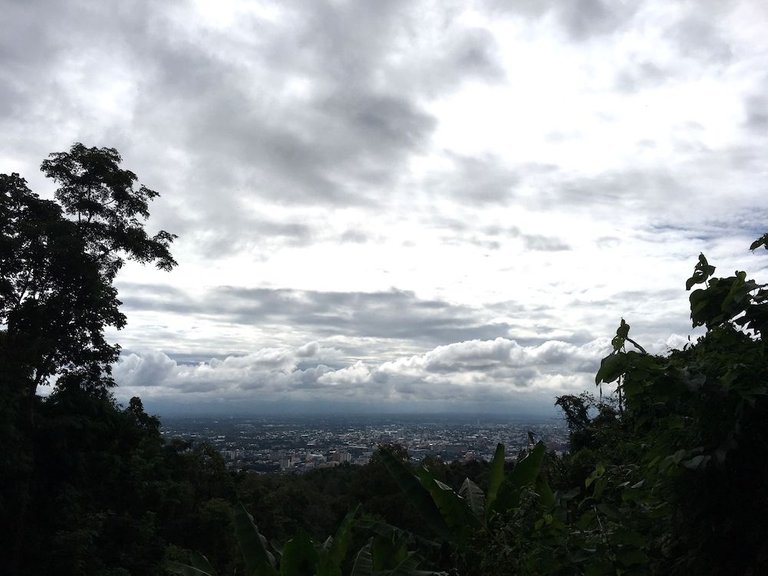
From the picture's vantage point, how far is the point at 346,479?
3731 centimetres

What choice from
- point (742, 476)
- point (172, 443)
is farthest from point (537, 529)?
point (172, 443)

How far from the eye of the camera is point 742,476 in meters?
2.05

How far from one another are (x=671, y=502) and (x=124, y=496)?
17.7m

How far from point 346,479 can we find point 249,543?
3308cm

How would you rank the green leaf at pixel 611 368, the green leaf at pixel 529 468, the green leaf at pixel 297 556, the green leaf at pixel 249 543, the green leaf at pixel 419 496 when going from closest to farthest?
the green leaf at pixel 611 368
the green leaf at pixel 297 556
the green leaf at pixel 419 496
the green leaf at pixel 529 468
the green leaf at pixel 249 543

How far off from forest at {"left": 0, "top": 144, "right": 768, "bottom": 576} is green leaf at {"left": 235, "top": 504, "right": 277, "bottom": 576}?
18 millimetres

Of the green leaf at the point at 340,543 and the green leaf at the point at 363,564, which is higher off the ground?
the green leaf at the point at 340,543

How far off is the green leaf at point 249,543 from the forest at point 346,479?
0.02m

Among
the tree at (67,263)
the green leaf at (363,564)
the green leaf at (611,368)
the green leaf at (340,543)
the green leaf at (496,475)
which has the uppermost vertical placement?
the tree at (67,263)

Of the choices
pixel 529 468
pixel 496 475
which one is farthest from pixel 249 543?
pixel 529 468

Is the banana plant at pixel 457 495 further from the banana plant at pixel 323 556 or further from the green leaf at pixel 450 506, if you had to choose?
the banana plant at pixel 323 556

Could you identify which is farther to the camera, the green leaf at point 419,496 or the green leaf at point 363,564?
the green leaf at point 419,496

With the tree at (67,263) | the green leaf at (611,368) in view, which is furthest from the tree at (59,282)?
the green leaf at (611,368)

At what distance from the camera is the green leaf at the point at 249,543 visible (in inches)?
224
